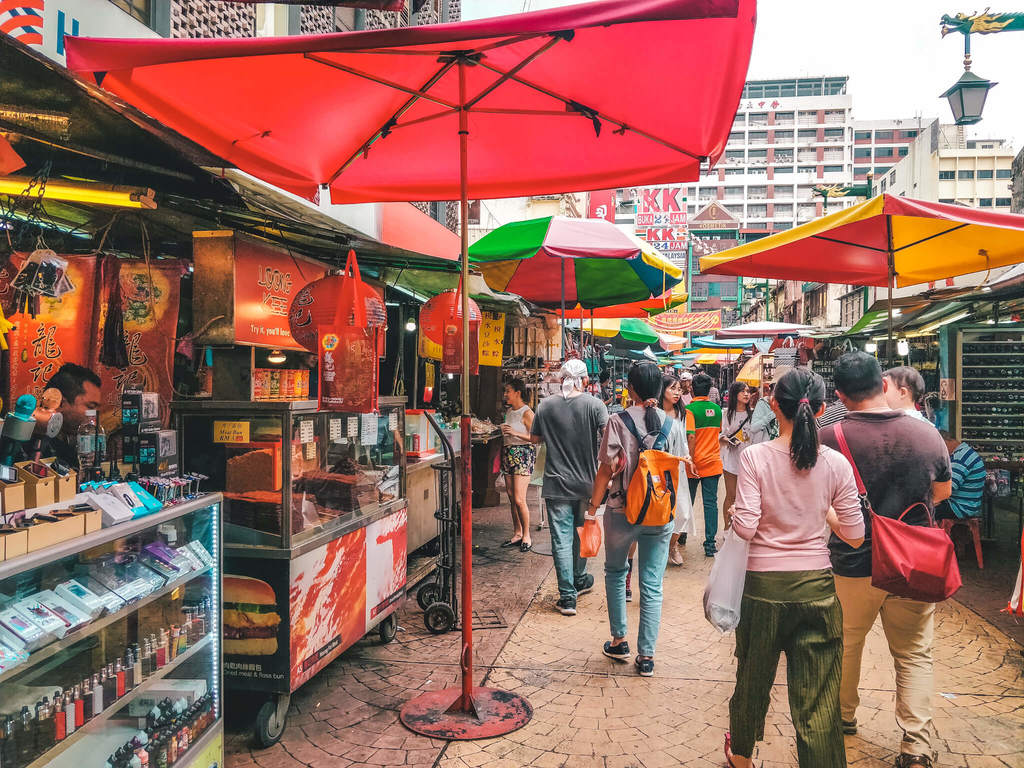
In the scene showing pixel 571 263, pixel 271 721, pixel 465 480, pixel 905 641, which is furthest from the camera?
pixel 571 263

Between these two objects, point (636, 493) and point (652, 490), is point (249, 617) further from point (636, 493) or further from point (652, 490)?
point (652, 490)

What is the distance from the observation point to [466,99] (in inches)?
161

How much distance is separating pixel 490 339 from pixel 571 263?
1.49 meters

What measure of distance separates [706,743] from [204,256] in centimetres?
482

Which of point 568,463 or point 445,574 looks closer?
point 445,574

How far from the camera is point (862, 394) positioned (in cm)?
373

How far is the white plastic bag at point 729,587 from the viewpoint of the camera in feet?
10.8

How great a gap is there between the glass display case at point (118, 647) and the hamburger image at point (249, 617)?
1.51 feet

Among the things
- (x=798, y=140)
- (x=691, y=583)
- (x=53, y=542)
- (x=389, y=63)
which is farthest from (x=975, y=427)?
(x=798, y=140)

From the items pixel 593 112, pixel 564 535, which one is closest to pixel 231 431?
pixel 593 112

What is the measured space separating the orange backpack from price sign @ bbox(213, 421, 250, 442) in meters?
2.57

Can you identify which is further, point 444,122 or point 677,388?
point 677,388

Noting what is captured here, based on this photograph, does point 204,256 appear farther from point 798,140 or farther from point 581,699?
point 798,140

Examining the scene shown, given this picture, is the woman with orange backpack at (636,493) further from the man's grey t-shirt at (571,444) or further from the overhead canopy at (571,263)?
the overhead canopy at (571,263)
